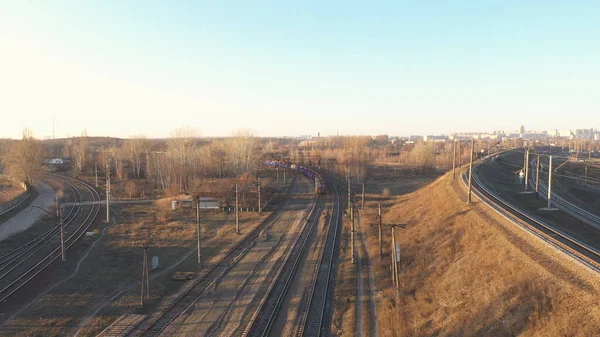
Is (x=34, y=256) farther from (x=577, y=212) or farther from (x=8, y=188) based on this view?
(x=8, y=188)

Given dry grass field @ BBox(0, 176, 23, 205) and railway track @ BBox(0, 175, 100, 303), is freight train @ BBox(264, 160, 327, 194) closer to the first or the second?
railway track @ BBox(0, 175, 100, 303)

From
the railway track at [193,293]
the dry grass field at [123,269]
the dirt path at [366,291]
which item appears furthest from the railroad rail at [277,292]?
the dry grass field at [123,269]

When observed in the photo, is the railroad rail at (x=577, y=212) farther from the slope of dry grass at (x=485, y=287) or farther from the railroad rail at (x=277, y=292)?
the railroad rail at (x=277, y=292)

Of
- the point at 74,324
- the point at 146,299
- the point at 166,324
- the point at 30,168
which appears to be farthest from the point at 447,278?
the point at 30,168

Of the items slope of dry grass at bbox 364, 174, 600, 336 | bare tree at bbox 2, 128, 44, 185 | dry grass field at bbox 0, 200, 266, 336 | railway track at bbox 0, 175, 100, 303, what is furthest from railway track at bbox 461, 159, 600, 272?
bare tree at bbox 2, 128, 44, 185

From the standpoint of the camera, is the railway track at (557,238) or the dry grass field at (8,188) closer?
the railway track at (557,238)

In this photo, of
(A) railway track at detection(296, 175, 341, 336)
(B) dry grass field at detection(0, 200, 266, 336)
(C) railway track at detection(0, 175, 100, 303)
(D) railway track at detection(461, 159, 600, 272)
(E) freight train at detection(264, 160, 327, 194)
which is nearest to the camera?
(D) railway track at detection(461, 159, 600, 272)

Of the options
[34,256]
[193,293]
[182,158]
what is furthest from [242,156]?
[193,293]
